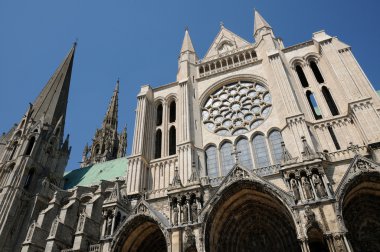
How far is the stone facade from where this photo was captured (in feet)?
41.5

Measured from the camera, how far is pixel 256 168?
631 inches

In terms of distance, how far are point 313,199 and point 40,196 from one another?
21.8 meters

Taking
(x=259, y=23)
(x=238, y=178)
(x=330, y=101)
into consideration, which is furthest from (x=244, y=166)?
(x=259, y=23)

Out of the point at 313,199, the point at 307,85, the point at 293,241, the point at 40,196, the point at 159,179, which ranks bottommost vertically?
the point at 293,241

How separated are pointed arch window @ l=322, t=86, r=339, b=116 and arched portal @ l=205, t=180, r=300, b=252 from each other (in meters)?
6.78

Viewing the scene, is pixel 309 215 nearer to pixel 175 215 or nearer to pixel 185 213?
pixel 185 213

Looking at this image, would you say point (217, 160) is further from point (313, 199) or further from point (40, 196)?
point (40, 196)

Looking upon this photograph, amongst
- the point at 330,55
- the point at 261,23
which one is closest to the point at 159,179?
the point at 330,55

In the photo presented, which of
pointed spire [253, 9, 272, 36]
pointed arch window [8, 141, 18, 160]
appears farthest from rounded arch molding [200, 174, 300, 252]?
pointed arch window [8, 141, 18, 160]

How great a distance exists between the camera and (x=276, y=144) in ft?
55.4

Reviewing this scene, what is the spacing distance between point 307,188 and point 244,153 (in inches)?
207

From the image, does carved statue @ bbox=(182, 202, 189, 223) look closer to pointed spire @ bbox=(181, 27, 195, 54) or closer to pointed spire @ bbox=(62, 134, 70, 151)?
pointed spire @ bbox=(181, 27, 195, 54)

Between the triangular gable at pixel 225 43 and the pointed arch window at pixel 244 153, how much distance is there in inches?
364

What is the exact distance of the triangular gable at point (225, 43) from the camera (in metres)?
24.8
